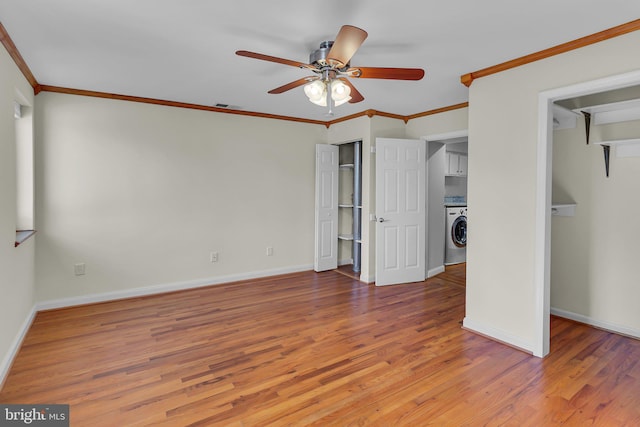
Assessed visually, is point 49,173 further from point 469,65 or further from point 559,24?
point 559,24

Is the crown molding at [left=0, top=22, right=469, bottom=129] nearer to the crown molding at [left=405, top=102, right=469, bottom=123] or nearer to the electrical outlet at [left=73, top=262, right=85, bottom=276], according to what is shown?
the crown molding at [left=405, top=102, right=469, bottom=123]

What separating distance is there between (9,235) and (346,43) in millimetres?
2753

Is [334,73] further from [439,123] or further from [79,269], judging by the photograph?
[79,269]

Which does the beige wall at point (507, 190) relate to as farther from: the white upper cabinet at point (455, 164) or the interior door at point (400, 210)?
the white upper cabinet at point (455, 164)

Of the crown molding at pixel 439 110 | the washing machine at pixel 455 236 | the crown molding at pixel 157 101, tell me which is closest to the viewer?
the crown molding at pixel 157 101

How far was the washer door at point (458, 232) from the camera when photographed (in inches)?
230

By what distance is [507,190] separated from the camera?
2871 mm

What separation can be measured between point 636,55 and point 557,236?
6.20 ft

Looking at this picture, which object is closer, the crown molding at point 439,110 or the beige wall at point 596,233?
the beige wall at point 596,233

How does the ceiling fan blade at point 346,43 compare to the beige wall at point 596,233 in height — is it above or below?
above

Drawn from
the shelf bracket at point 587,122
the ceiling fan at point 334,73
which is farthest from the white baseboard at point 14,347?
the shelf bracket at point 587,122

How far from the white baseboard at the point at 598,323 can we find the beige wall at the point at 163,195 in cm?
329

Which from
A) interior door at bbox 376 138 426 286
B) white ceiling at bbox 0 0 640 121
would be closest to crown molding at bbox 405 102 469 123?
interior door at bbox 376 138 426 286

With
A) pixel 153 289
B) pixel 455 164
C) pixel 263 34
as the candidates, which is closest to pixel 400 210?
pixel 455 164
